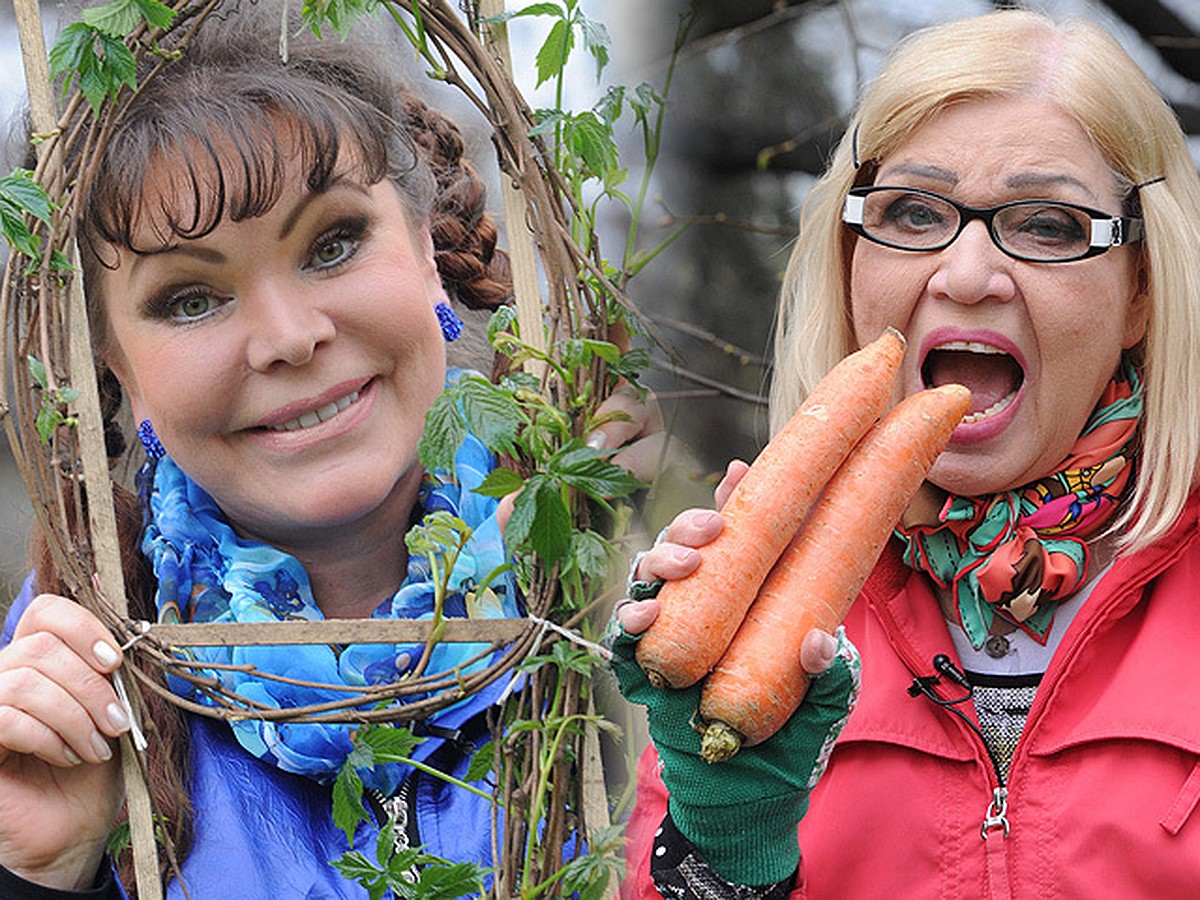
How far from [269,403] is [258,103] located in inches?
14.8

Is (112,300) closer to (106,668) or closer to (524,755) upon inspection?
(106,668)

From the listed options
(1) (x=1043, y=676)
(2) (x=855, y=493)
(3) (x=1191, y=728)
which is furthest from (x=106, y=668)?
(3) (x=1191, y=728)

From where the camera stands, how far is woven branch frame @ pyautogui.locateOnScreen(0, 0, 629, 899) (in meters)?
1.79

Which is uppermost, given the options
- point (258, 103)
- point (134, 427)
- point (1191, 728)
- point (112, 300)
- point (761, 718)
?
point (258, 103)

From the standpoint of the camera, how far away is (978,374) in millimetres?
1827

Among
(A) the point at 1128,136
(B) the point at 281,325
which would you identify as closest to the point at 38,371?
(B) the point at 281,325

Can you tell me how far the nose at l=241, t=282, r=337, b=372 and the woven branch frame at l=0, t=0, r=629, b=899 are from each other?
0.22 meters

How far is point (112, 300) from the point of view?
186cm

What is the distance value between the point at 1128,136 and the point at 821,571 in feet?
2.13

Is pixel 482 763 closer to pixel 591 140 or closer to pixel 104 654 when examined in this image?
pixel 104 654

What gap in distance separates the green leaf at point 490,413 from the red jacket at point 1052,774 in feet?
1.62

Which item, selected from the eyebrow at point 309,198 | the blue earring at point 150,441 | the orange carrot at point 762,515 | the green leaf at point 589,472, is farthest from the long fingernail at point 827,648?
the blue earring at point 150,441

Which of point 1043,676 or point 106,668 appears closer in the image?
point 1043,676

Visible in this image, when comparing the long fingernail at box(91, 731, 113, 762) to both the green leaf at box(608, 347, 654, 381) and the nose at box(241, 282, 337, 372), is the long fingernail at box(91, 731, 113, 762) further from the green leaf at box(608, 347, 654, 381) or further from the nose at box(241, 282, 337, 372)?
the green leaf at box(608, 347, 654, 381)
